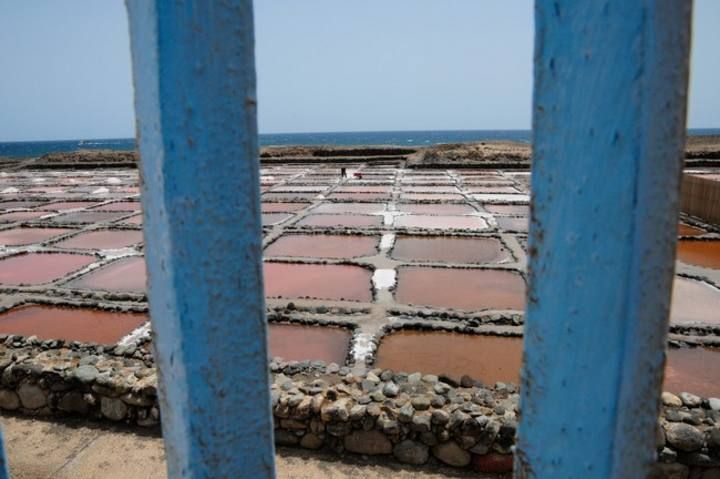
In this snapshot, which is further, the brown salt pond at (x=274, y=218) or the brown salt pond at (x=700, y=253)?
the brown salt pond at (x=274, y=218)

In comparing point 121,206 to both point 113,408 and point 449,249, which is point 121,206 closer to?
point 449,249

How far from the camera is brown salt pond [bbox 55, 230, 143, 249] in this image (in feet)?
24.8

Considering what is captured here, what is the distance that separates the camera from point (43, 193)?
13.8 m

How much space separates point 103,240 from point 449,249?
5646 mm

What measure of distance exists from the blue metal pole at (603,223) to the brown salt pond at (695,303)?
446cm

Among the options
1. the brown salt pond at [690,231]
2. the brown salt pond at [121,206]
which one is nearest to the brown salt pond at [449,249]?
the brown salt pond at [690,231]

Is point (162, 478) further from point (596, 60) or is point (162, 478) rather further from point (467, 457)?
point (596, 60)

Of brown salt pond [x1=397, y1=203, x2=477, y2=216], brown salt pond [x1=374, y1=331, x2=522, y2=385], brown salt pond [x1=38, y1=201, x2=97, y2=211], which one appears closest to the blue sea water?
brown salt pond [x1=38, y1=201, x2=97, y2=211]

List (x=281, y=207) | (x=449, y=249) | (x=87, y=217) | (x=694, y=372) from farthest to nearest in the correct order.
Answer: (x=281, y=207) → (x=87, y=217) → (x=449, y=249) → (x=694, y=372)

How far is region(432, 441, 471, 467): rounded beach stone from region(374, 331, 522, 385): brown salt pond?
2.81ft

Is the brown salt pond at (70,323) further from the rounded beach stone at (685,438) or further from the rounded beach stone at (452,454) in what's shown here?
the rounded beach stone at (685,438)

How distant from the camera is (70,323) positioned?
4.69 metres

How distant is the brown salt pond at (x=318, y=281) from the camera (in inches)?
210

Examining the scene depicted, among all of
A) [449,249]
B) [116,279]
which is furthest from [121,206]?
[449,249]
